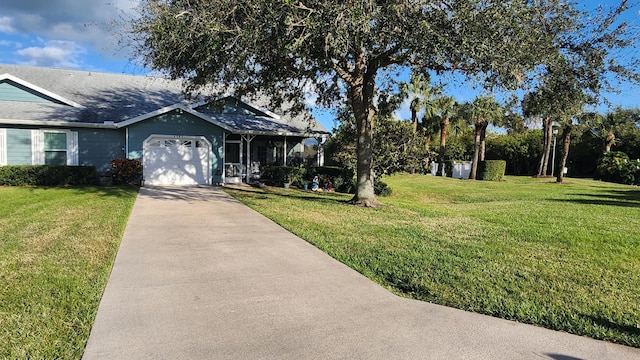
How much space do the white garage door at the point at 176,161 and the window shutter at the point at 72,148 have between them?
2.57 m

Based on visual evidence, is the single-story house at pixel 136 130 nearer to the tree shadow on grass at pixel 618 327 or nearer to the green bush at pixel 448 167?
the tree shadow on grass at pixel 618 327

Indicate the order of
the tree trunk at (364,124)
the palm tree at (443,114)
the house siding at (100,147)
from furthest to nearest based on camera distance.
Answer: the palm tree at (443,114) < the house siding at (100,147) < the tree trunk at (364,124)

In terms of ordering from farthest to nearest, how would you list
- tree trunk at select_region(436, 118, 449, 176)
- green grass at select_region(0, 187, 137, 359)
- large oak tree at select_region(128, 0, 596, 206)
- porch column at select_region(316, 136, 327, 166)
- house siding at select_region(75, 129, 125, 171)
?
tree trunk at select_region(436, 118, 449, 176) < porch column at select_region(316, 136, 327, 166) < house siding at select_region(75, 129, 125, 171) < large oak tree at select_region(128, 0, 596, 206) < green grass at select_region(0, 187, 137, 359)

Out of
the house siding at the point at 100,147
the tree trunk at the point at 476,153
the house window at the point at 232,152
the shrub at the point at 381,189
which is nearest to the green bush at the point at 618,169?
the tree trunk at the point at 476,153

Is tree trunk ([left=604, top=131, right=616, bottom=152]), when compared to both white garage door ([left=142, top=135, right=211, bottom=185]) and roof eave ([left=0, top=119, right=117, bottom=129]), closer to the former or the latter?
white garage door ([left=142, top=135, right=211, bottom=185])

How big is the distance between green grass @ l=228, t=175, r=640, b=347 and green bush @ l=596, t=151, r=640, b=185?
21.9 meters

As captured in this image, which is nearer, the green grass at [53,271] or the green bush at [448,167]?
the green grass at [53,271]

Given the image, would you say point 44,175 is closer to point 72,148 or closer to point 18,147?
point 72,148

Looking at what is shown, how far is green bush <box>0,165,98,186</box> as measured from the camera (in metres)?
15.1

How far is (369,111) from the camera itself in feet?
42.0

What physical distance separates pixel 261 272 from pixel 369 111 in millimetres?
8254

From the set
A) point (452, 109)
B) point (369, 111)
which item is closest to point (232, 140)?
point (369, 111)

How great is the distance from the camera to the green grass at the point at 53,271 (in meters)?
3.57

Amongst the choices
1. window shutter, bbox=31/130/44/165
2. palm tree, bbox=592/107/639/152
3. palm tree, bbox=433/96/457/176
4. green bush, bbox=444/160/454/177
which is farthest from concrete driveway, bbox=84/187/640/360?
palm tree, bbox=592/107/639/152
